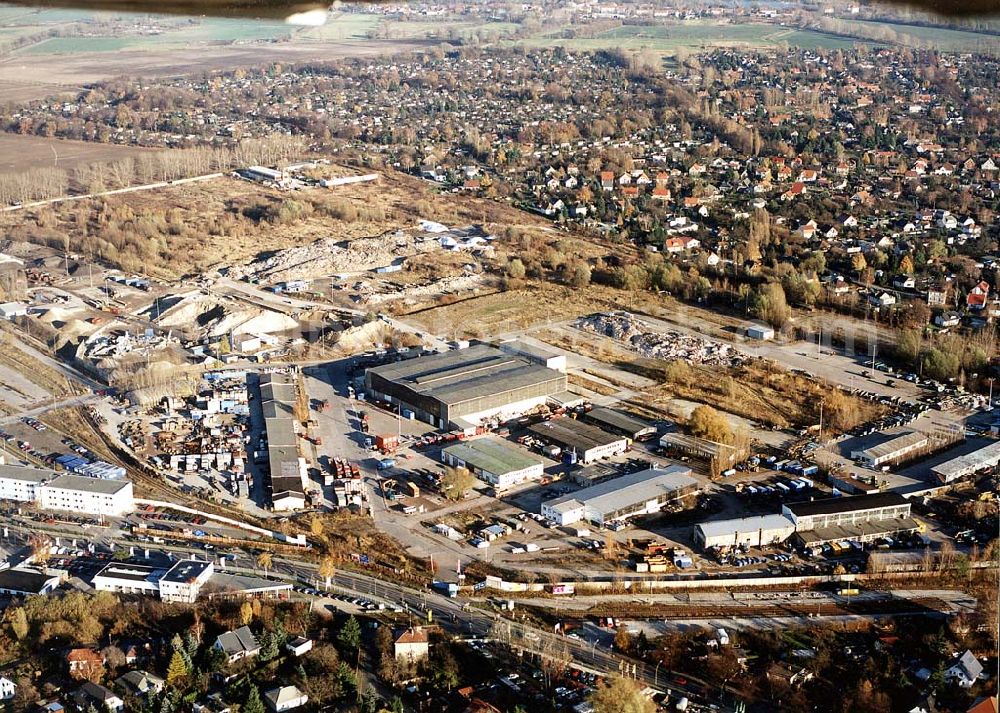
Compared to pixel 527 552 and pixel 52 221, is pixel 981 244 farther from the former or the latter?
pixel 52 221

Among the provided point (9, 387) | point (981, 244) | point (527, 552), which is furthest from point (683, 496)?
point (981, 244)

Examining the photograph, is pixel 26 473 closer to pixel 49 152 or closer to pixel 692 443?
pixel 692 443

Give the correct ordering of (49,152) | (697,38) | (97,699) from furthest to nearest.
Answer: (697,38)
(49,152)
(97,699)

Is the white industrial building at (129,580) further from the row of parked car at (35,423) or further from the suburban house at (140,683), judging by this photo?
the row of parked car at (35,423)

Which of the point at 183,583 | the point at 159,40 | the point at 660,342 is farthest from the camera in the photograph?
the point at 159,40

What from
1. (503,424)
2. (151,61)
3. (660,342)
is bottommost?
(503,424)

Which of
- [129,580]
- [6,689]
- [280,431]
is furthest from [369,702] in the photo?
[280,431]

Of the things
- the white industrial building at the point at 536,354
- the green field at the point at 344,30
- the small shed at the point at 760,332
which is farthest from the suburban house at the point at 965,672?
the green field at the point at 344,30
